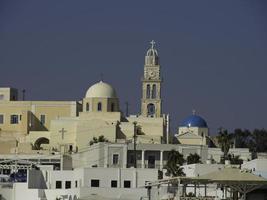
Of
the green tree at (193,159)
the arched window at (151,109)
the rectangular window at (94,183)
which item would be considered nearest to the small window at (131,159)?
the green tree at (193,159)

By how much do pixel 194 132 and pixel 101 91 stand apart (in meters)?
10.7

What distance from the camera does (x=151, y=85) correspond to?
445 feet

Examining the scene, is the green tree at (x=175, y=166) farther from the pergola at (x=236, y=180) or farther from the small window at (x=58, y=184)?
the pergola at (x=236, y=180)

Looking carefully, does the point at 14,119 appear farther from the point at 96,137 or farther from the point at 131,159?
the point at 131,159

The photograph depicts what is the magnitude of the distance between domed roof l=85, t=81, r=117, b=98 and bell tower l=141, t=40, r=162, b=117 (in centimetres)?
581

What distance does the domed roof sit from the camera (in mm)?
129625

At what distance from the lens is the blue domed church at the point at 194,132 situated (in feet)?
419

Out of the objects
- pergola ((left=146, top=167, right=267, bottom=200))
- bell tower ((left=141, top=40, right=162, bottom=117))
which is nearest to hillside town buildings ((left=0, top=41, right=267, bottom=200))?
bell tower ((left=141, top=40, right=162, bottom=117))

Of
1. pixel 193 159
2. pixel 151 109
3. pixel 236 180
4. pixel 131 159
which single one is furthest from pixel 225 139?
pixel 236 180

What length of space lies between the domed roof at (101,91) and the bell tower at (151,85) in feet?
19.1

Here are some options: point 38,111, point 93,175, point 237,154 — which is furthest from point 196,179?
point 38,111

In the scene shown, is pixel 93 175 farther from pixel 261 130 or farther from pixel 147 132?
pixel 261 130

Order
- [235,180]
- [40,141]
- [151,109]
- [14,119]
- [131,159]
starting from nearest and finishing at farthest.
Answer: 1. [235,180]
2. [131,159]
3. [40,141]
4. [151,109]
5. [14,119]

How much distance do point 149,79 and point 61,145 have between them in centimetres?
1257
